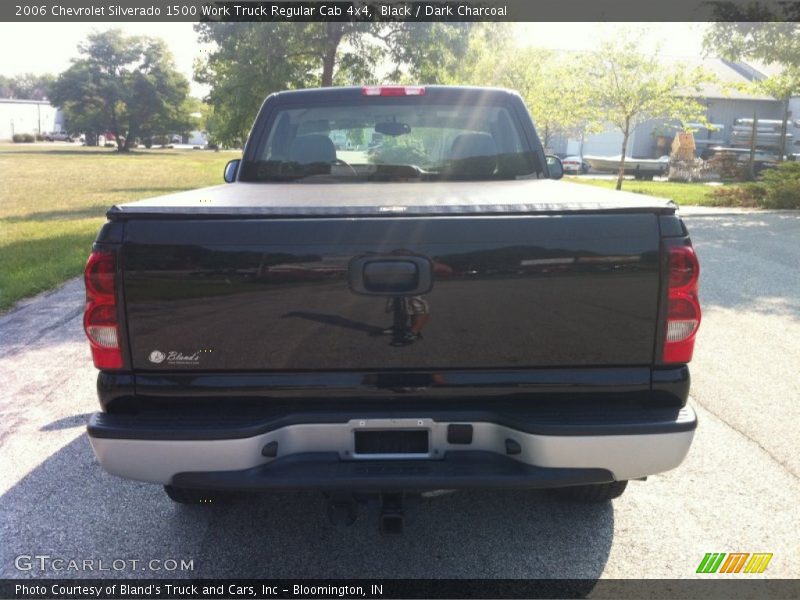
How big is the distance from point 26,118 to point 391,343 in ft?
403

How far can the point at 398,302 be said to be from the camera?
8.16ft

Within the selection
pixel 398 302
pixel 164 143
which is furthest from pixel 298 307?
pixel 164 143

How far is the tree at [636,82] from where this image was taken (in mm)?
20594

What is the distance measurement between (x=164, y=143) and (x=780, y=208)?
9774cm

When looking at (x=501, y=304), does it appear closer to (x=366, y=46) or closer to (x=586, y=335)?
(x=586, y=335)

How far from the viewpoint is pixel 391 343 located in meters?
2.53

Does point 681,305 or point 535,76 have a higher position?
point 535,76

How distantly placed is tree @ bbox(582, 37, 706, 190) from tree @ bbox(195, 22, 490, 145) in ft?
15.5

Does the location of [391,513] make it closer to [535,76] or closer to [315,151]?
[315,151]

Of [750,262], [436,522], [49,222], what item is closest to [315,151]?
[436,522]

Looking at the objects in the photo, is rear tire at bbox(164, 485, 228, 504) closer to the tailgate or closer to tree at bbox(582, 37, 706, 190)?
the tailgate

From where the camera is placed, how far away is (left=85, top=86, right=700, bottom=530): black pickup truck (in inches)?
97.1

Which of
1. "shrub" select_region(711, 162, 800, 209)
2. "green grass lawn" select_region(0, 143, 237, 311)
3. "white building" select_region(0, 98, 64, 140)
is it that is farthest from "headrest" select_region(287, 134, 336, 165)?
"white building" select_region(0, 98, 64, 140)

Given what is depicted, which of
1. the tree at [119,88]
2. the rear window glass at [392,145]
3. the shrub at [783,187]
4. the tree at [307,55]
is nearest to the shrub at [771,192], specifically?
the shrub at [783,187]
